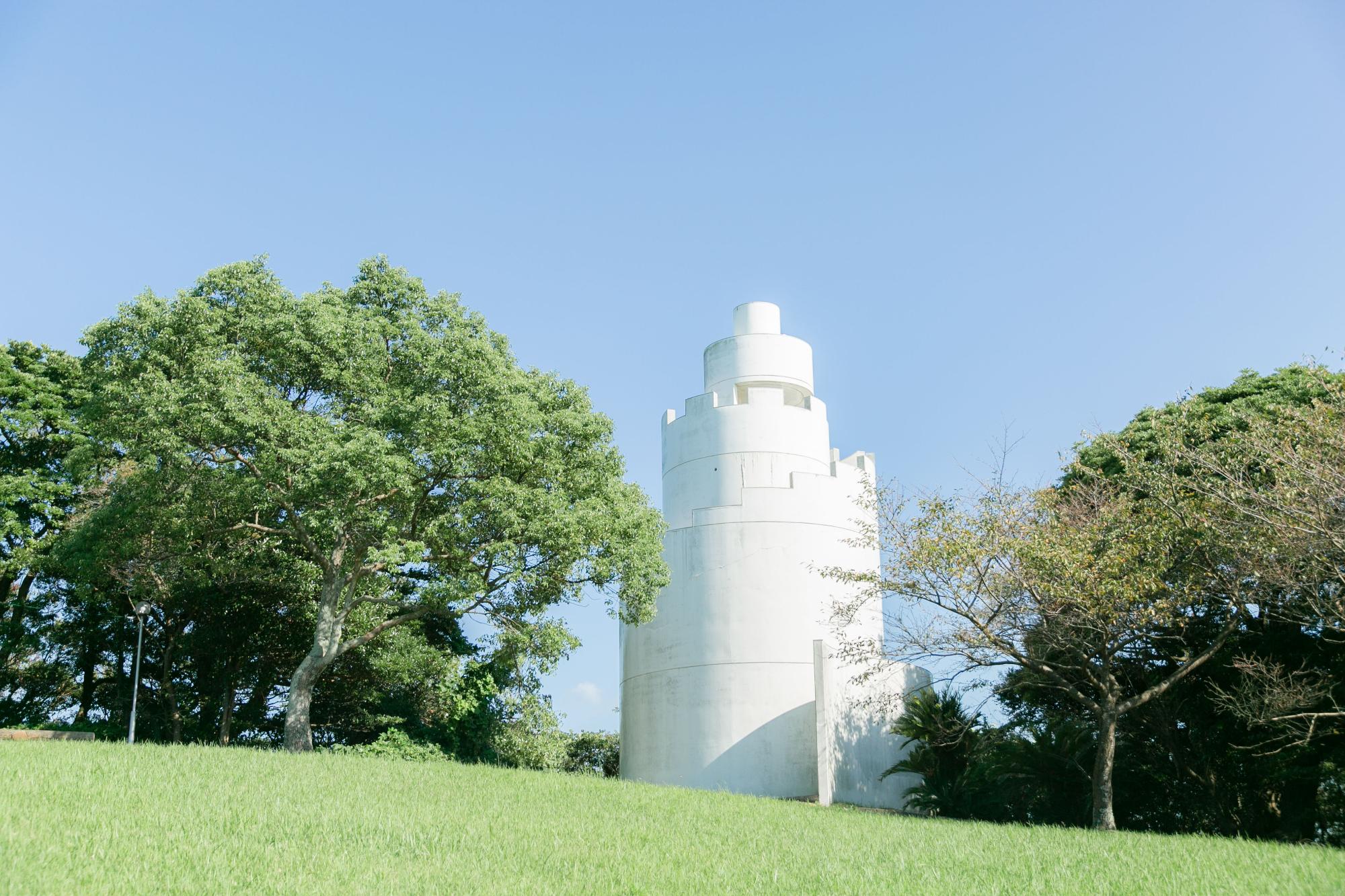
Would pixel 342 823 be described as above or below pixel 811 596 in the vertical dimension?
below

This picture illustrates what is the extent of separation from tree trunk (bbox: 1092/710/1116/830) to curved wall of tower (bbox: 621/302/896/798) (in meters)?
6.75

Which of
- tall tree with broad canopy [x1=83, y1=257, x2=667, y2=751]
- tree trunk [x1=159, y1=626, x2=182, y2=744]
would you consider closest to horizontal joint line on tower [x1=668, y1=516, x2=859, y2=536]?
tall tree with broad canopy [x1=83, y1=257, x2=667, y2=751]

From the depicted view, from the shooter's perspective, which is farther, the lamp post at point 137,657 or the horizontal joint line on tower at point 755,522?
the horizontal joint line on tower at point 755,522

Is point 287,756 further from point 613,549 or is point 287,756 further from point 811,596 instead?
point 811,596

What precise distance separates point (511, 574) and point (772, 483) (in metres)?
9.10

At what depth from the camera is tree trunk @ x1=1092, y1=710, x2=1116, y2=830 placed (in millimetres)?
17781

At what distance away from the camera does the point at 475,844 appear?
10203 mm

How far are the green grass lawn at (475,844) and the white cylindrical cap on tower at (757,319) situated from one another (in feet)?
53.4

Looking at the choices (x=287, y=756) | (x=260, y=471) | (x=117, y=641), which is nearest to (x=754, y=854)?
(x=287, y=756)

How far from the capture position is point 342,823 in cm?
1054

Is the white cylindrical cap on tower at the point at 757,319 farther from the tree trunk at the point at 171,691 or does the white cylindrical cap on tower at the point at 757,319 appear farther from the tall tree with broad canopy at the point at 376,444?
the tree trunk at the point at 171,691

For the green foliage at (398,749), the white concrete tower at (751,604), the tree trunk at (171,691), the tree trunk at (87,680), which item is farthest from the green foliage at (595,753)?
the tree trunk at (87,680)

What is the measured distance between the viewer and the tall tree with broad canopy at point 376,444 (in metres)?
19.2

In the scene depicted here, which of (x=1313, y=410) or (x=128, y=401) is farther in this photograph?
(x=128, y=401)
